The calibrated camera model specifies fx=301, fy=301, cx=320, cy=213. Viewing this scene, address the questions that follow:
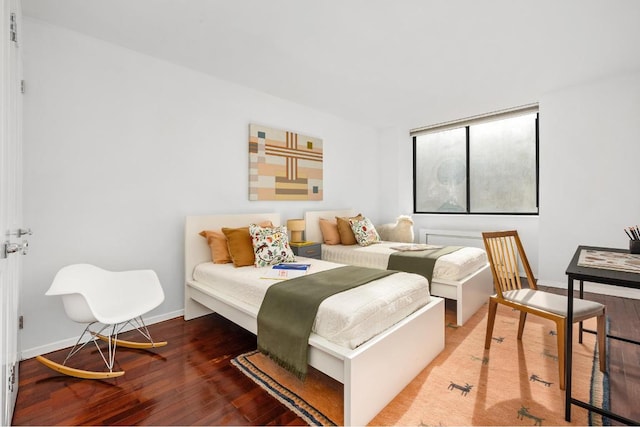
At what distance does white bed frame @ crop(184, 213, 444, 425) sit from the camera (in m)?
1.55

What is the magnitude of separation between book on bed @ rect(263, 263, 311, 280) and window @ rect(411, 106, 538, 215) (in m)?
3.54

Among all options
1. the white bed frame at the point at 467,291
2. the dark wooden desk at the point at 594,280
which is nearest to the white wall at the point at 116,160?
the white bed frame at the point at 467,291

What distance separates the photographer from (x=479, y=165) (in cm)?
505

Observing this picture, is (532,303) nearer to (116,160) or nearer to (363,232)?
(363,232)

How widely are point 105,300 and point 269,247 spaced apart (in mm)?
1381

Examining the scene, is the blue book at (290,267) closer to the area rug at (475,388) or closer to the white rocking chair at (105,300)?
the area rug at (475,388)

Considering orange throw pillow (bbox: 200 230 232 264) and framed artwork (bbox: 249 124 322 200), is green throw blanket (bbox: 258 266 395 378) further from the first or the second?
framed artwork (bbox: 249 124 322 200)

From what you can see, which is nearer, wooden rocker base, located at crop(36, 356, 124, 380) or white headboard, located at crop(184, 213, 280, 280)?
wooden rocker base, located at crop(36, 356, 124, 380)

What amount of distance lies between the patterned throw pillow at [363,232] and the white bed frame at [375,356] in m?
1.83

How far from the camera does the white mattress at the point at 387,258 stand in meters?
3.01

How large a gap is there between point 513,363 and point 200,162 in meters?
3.33

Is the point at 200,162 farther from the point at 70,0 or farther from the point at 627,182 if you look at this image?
the point at 627,182

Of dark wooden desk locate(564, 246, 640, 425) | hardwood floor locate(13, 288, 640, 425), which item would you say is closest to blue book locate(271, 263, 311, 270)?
hardwood floor locate(13, 288, 640, 425)

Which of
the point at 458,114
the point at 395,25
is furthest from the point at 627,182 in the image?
the point at 395,25
